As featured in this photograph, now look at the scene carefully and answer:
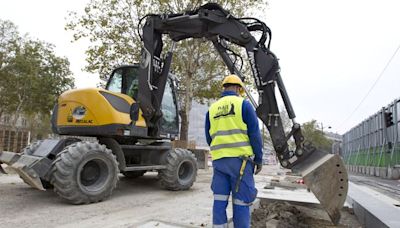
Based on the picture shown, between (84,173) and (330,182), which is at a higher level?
(330,182)

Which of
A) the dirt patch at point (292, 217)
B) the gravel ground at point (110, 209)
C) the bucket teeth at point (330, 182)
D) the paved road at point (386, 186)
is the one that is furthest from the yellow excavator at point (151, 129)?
the paved road at point (386, 186)

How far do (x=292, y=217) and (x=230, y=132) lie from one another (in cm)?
307

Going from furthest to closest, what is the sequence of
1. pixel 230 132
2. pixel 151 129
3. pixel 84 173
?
pixel 151 129 → pixel 84 173 → pixel 230 132

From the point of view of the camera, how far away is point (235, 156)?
3.96 meters

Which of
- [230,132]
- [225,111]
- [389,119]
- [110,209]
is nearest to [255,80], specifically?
[225,111]

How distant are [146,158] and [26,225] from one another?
352 cm

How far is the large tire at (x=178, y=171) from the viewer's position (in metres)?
7.74

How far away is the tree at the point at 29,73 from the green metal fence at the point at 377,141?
21.8 m

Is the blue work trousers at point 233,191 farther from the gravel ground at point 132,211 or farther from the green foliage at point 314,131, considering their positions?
the green foliage at point 314,131

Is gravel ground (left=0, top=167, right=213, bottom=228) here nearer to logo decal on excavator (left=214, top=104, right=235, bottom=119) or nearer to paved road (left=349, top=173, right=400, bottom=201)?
logo decal on excavator (left=214, top=104, right=235, bottom=119)

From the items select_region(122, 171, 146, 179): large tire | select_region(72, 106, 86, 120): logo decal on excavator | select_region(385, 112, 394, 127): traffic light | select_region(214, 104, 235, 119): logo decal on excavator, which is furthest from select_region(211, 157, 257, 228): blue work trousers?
select_region(385, 112, 394, 127): traffic light

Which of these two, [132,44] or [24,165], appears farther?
[132,44]

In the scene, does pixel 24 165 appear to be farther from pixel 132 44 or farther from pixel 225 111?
pixel 132 44

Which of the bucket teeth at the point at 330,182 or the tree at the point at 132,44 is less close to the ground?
the tree at the point at 132,44
